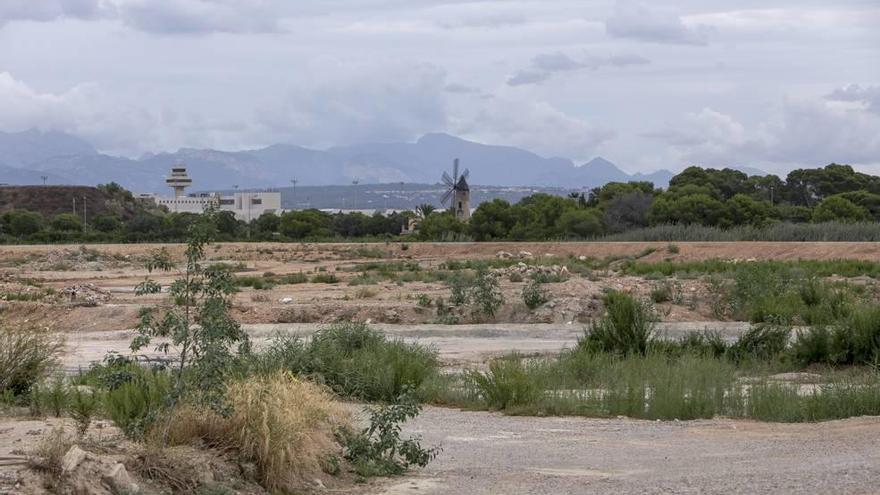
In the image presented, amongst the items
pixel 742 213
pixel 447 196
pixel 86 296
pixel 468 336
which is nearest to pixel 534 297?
pixel 468 336

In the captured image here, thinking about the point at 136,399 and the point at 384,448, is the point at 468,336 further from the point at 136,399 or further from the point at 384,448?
the point at 136,399

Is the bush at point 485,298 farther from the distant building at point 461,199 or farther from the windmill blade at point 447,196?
the windmill blade at point 447,196

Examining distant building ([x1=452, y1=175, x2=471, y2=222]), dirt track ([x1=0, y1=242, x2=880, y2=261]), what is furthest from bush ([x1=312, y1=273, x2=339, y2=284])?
distant building ([x1=452, y1=175, x2=471, y2=222])

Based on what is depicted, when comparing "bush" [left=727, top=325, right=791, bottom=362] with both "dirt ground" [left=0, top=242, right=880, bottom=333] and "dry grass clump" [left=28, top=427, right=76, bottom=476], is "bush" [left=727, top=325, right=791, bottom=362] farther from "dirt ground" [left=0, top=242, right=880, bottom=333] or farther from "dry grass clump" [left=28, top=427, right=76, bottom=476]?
"dry grass clump" [left=28, top=427, right=76, bottom=476]

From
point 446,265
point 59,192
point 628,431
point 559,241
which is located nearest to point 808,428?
point 628,431

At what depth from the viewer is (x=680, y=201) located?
10169cm

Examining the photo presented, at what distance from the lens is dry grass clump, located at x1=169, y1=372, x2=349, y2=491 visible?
452 inches

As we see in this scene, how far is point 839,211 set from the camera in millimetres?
97375

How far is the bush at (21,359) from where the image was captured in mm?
15672

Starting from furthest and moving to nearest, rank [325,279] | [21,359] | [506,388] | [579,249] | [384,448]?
[579,249], [325,279], [506,388], [21,359], [384,448]

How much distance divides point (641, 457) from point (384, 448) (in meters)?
3.11

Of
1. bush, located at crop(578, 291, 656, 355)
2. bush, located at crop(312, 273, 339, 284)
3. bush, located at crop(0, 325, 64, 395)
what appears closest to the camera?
bush, located at crop(0, 325, 64, 395)

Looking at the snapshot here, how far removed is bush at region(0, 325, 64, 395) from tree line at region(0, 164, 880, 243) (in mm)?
71978

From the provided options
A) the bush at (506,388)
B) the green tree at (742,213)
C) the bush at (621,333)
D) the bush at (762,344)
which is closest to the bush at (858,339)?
the bush at (762,344)
